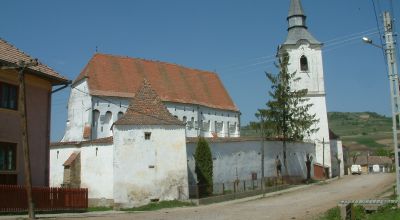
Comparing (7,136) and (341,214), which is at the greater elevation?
(7,136)

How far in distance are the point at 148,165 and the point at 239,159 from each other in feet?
34.0

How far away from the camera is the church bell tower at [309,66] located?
51375 millimetres

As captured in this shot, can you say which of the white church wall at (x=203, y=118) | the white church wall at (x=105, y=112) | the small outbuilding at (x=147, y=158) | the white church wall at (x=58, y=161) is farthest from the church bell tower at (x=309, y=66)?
the white church wall at (x=58, y=161)

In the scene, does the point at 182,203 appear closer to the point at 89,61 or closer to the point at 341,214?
the point at 341,214

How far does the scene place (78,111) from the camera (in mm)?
42781

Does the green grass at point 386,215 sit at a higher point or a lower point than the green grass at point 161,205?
higher

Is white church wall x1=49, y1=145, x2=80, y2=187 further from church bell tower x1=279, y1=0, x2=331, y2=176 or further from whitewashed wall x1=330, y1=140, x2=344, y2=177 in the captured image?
whitewashed wall x1=330, y1=140, x2=344, y2=177

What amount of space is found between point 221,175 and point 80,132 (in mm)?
14671

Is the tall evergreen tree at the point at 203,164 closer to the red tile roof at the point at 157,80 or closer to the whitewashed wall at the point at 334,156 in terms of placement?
the red tile roof at the point at 157,80

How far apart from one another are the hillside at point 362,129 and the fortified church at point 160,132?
80534 millimetres

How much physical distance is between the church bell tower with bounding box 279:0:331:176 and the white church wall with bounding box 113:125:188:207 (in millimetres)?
26174

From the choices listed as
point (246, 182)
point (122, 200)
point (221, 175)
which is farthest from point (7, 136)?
point (246, 182)

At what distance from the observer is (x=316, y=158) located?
5022cm

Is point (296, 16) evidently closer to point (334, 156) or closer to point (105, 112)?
point (334, 156)
